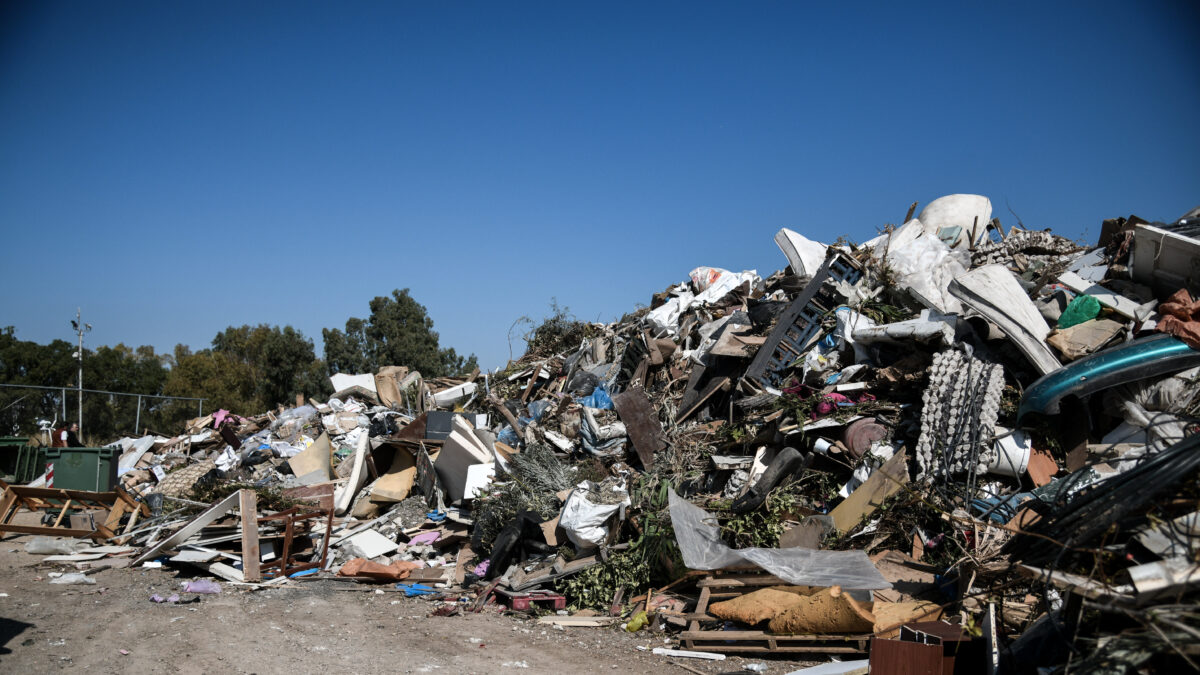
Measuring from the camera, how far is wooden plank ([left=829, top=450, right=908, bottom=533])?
5898mm

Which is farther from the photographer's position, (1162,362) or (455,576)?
(455,576)

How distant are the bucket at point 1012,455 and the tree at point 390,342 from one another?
23961 millimetres

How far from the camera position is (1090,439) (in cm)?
578

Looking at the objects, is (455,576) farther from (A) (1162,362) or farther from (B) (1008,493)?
(A) (1162,362)

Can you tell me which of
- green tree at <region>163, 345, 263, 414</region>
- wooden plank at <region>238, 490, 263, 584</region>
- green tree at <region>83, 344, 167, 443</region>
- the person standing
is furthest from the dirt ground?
green tree at <region>163, 345, 263, 414</region>

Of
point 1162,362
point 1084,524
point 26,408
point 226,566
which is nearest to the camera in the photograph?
point 1084,524

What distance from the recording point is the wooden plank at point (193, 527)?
753 cm

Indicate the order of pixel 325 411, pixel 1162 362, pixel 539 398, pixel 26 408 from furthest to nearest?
pixel 26 408 < pixel 325 411 < pixel 539 398 < pixel 1162 362

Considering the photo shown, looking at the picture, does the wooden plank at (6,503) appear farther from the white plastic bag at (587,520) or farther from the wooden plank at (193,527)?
the white plastic bag at (587,520)

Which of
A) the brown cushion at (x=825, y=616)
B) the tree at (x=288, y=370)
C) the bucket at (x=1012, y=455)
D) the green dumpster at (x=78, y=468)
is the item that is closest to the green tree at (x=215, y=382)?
the tree at (x=288, y=370)

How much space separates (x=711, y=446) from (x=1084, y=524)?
448 cm

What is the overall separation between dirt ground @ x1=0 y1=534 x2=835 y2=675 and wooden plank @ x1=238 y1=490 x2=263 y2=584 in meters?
0.23

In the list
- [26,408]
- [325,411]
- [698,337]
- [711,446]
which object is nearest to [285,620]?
[711,446]

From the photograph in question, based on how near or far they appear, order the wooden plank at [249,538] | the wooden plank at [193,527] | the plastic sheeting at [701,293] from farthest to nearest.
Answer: the plastic sheeting at [701,293] < the wooden plank at [193,527] < the wooden plank at [249,538]
